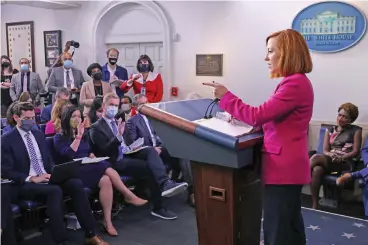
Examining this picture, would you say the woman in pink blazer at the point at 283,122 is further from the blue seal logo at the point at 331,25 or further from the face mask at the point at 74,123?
the blue seal logo at the point at 331,25

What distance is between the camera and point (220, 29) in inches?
203

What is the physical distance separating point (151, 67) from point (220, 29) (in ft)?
3.13

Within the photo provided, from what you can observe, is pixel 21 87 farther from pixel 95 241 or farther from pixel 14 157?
pixel 95 241

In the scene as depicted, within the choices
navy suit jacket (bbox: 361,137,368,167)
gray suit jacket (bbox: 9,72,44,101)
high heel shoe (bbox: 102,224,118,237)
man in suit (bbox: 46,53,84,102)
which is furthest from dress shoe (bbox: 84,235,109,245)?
gray suit jacket (bbox: 9,72,44,101)

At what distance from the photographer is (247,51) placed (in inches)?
196

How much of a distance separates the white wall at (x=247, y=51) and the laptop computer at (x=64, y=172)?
255 centimetres

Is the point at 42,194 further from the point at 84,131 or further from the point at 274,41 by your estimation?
the point at 274,41

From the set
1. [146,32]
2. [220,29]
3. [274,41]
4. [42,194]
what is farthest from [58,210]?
[146,32]

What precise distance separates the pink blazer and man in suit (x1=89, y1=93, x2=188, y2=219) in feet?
6.01

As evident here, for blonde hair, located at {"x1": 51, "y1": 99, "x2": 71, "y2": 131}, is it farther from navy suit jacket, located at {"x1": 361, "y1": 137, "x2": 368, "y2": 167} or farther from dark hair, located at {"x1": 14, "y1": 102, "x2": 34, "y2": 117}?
navy suit jacket, located at {"x1": 361, "y1": 137, "x2": 368, "y2": 167}

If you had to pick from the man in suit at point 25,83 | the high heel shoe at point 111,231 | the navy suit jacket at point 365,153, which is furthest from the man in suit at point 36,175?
the man in suit at point 25,83

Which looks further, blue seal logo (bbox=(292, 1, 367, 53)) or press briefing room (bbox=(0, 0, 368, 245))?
blue seal logo (bbox=(292, 1, 367, 53))

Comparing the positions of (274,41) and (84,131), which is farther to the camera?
(84,131)

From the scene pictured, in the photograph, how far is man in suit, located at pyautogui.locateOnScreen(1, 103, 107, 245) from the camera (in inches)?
111
